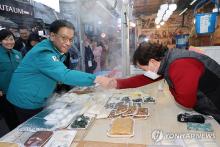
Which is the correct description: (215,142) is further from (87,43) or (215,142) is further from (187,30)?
(187,30)

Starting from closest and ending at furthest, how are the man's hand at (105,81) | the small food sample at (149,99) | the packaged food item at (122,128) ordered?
1. the packaged food item at (122,128)
2. the man's hand at (105,81)
3. the small food sample at (149,99)

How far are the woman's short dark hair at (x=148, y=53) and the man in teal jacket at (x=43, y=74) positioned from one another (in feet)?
1.19

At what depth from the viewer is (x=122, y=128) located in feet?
4.04

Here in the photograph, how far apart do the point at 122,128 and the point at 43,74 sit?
738 mm

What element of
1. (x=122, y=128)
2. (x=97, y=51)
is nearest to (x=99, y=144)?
(x=122, y=128)

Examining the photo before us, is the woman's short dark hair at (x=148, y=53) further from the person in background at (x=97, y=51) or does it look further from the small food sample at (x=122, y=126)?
the person in background at (x=97, y=51)

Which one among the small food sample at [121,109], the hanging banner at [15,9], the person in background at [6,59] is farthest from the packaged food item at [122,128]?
the hanging banner at [15,9]

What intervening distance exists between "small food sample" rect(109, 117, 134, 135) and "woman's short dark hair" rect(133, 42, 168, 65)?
38 centimetres

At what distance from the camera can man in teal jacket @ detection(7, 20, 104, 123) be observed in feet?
4.90

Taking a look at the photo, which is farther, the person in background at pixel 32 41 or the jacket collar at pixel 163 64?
the person in background at pixel 32 41

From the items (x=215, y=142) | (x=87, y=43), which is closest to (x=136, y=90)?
(x=215, y=142)

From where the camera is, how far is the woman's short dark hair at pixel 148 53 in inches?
Answer: 54.3

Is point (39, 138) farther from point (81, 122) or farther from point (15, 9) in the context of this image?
point (15, 9)

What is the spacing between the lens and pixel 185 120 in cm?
131
